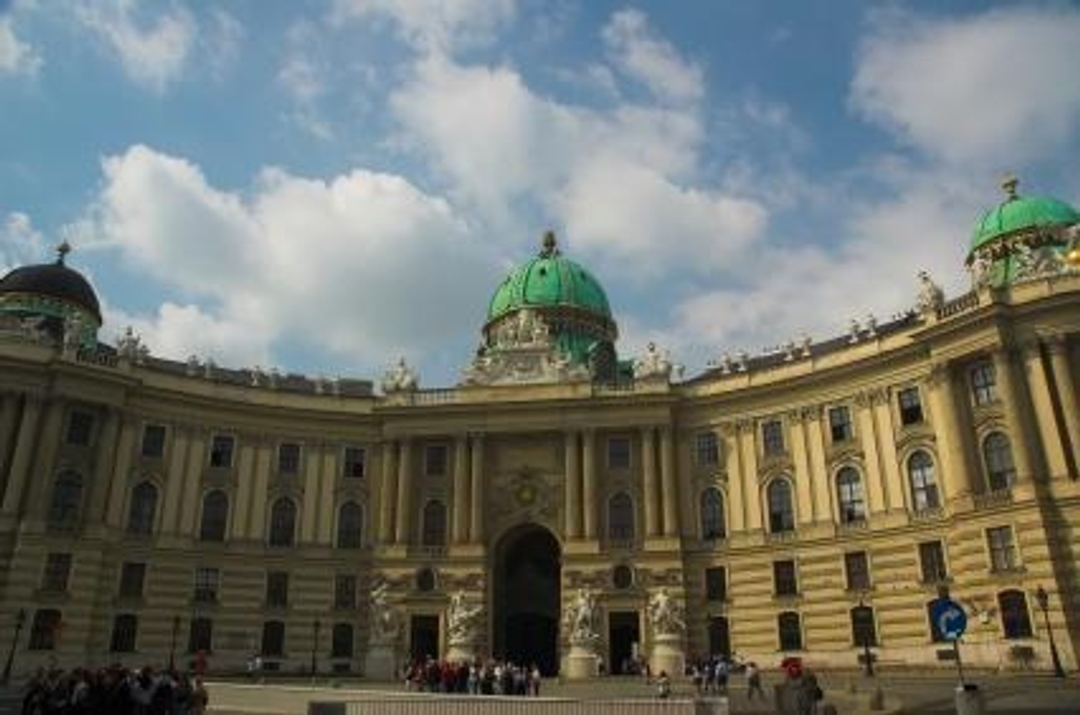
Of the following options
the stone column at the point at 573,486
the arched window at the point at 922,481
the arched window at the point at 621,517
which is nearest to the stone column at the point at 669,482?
the arched window at the point at 621,517

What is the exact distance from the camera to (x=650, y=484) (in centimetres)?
5938

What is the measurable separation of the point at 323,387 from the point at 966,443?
42.6 metres

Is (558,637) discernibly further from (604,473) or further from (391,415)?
(391,415)

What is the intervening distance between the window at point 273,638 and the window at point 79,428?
51.2ft

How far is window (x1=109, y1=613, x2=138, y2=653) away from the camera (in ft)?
176

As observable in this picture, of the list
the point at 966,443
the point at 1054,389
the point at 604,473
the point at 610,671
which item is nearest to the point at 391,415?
the point at 604,473

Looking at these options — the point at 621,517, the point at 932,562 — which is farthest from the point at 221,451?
the point at 932,562

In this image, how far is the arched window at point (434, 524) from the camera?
200 feet

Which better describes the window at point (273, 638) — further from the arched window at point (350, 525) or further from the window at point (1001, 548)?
the window at point (1001, 548)

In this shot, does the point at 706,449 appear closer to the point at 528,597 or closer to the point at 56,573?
the point at 528,597

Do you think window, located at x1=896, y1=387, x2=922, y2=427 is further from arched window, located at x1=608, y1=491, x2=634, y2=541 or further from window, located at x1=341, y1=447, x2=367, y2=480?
window, located at x1=341, y1=447, x2=367, y2=480

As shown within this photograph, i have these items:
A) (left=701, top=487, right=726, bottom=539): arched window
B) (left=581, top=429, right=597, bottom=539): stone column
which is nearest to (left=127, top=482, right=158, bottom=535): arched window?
(left=581, top=429, right=597, bottom=539): stone column

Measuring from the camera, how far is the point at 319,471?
62.6 m

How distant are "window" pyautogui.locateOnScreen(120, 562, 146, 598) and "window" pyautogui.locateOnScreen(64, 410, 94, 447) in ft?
25.3
